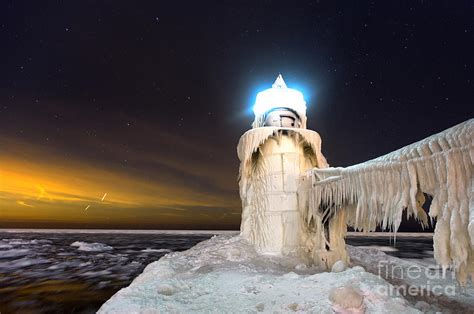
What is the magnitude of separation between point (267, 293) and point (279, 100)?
9516mm

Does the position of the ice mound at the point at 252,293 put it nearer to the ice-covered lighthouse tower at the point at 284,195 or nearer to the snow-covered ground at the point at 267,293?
the snow-covered ground at the point at 267,293

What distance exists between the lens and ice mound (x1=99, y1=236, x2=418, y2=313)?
6652mm

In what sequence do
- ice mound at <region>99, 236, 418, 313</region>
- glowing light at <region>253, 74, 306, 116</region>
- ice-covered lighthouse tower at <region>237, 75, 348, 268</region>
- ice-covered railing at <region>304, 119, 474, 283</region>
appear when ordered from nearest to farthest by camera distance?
1. ice-covered railing at <region>304, 119, 474, 283</region>
2. ice mound at <region>99, 236, 418, 313</region>
3. ice-covered lighthouse tower at <region>237, 75, 348, 268</region>
4. glowing light at <region>253, 74, 306, 116</region>

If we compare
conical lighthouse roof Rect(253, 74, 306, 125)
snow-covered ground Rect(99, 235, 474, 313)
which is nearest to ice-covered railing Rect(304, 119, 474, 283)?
snow-covered ground Rect(99, 235, 474, 313)

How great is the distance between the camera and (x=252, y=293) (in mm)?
7773

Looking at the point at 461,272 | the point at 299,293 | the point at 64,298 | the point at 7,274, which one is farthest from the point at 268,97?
the point at 7,274

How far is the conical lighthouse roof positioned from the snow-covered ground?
740 centimetres

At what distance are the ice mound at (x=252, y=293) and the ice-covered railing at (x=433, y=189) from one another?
5.46ft

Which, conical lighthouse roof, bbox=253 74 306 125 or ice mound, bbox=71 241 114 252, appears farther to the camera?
ice mound, bbox=71 241 114 252

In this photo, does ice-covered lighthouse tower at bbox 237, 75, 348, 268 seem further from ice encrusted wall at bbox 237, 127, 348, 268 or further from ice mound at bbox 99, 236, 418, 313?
ice mound at bbox 99, 236, 418, 313

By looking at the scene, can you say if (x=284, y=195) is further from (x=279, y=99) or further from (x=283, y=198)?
(x=279, y=99)

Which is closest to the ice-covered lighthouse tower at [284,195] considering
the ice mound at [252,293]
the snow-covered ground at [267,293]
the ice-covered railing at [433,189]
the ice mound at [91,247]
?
the snow-covered ground at [267,293]

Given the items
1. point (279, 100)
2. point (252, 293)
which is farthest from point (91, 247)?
point (252, 293)

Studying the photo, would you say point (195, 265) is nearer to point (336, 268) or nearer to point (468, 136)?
point (336, 268)
